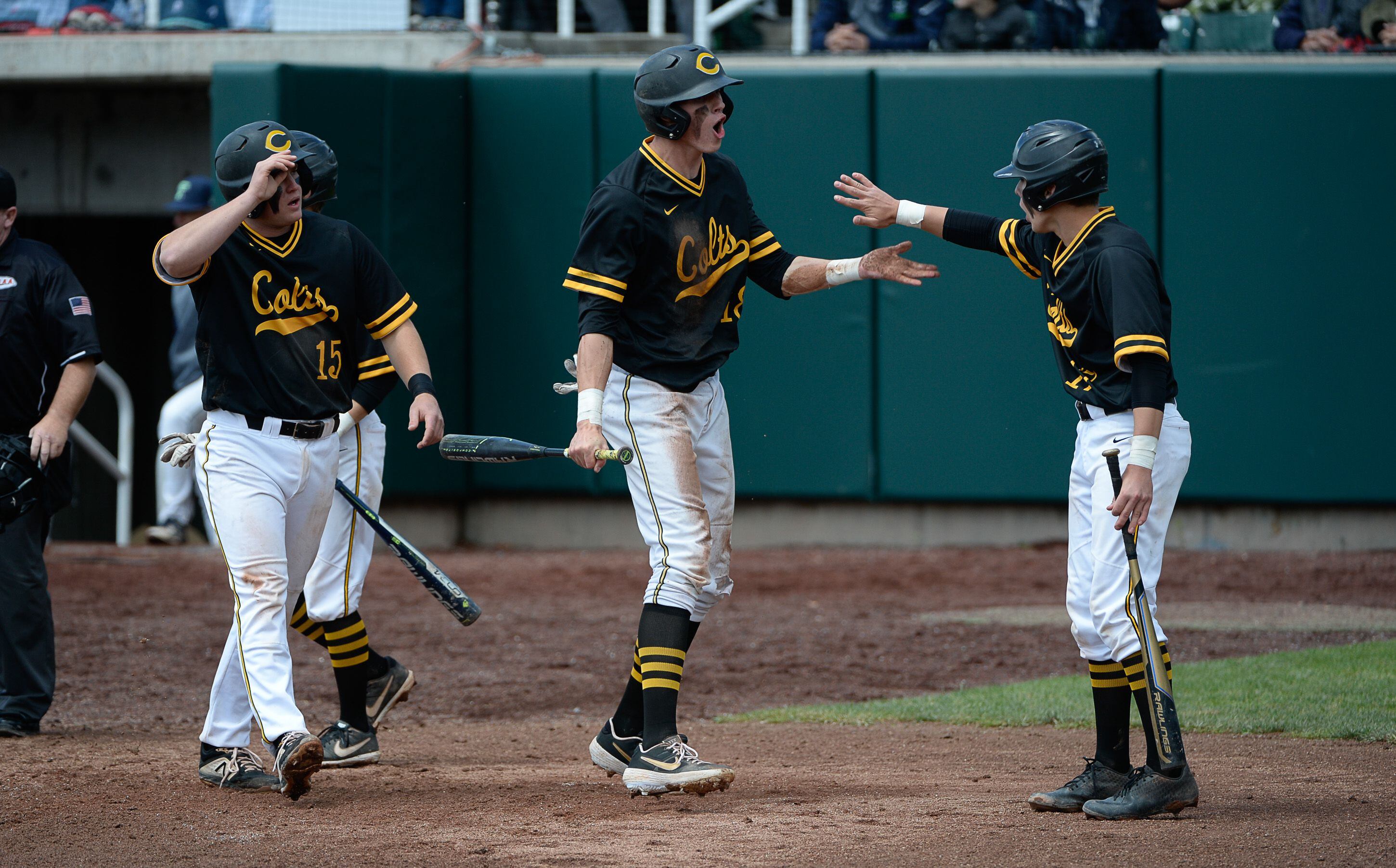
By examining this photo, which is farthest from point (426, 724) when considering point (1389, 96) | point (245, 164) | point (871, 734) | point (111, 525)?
point (111, 525)

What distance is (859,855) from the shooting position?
3688 mm

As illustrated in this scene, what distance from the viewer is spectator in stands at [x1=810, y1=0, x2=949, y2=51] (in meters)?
11.1

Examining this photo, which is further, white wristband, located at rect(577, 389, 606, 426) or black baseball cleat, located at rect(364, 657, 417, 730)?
black baseball cleat, located at rect(364, 657, 417, 730)

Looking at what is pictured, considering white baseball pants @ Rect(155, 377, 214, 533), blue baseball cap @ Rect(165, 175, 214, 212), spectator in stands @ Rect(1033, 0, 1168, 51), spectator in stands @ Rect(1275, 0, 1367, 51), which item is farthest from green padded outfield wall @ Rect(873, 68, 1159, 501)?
white baseball pants @ Rect(155, 377, 214, 533)

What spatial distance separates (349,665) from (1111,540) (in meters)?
2.55

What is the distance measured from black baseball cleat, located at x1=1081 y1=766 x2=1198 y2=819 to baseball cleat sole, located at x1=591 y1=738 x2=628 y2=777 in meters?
1.45

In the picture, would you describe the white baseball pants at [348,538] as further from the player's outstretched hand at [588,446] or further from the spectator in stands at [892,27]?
the spectator in stands at [892,27]

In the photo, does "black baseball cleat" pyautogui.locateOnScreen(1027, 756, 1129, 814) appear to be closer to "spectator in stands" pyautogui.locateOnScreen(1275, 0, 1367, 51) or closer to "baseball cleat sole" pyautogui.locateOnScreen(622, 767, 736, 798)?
"baseball cleat sole" pyautogui.locateOnScreen(622, 767, 736, 798)

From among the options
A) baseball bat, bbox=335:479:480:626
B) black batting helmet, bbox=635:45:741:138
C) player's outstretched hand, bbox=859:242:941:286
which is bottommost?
baseball bat, bbox=335:479:480:626

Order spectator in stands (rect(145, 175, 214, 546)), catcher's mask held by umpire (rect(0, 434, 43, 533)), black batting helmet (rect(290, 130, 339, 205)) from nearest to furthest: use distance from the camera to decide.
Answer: black batting helmet (rect(290, 130, 339, 205)) < catcher's mask held by umpire (rect(0, 434, 43, 533)) < spectator in stands (rect(145, 175, 214, 546))

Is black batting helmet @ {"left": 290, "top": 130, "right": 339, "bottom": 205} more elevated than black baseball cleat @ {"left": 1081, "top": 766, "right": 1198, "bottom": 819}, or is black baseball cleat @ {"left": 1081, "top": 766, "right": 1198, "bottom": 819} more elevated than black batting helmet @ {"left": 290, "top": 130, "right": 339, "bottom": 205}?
black batting helmet @ {"left": 290, "top": 130, "right": 339, "bottom": 205}

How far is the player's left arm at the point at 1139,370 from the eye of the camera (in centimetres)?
404

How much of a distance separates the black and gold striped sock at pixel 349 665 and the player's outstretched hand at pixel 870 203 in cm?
216

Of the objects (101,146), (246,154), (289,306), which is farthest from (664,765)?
(101,146)
